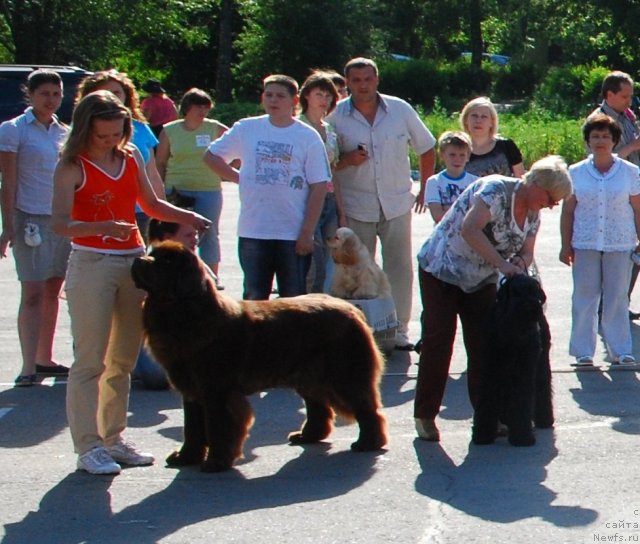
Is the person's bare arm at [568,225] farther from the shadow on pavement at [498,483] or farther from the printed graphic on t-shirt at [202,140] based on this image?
the printed graphic on t-shirt at [202,140]

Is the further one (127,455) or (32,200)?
(32,200)

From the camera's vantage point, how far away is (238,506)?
234 inches

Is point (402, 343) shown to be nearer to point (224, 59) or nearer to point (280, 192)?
point (280, 192)

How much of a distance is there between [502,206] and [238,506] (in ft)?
6.80

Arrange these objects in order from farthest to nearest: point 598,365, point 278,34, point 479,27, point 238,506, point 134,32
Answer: point 479,27
point 278,34
point 134,32
point 598,365
point 238,506

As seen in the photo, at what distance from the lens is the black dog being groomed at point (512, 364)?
6.85 metres

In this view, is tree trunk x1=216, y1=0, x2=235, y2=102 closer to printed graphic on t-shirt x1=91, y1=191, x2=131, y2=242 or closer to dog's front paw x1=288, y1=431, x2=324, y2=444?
dog's front paw x1=288, y1=431, x2=324, y2=444

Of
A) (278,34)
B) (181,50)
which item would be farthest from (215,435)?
(181,50)

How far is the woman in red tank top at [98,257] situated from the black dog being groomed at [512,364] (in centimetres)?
185

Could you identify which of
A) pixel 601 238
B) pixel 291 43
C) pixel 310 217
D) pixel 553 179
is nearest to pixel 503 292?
pixel 553 179

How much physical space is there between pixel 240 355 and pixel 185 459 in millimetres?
629

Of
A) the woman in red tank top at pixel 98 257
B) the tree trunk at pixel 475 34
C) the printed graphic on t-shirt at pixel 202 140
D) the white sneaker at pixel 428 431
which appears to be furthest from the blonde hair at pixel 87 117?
the tree trunk at pixel 475 34

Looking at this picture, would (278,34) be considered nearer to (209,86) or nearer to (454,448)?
(209,86)

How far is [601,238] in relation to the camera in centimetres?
910
